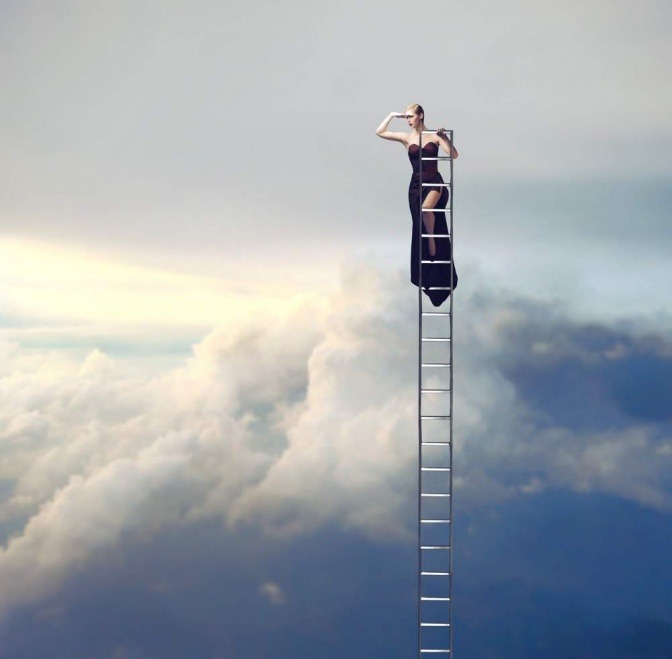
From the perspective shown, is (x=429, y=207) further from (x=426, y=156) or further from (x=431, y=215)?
(x=426, y=156)

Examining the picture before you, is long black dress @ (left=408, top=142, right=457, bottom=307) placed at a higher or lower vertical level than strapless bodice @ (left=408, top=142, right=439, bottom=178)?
lower

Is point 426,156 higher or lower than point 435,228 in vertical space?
higher

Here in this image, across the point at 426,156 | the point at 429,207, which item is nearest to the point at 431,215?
the point at 429,207

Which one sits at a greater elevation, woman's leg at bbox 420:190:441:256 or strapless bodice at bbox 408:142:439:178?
strapless bodice at bbox 408:142:439:178

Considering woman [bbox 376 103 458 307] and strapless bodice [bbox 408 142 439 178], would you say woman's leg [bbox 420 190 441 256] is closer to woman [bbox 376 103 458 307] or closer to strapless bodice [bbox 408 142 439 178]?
woman [bbox 376 103 458 307]

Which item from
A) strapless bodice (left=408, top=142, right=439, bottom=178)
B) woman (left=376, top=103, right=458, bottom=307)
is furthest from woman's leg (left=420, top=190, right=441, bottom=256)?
strapless bodice (left=408, top=142, right=439, bottom=178)

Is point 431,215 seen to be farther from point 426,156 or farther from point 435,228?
point 426,156

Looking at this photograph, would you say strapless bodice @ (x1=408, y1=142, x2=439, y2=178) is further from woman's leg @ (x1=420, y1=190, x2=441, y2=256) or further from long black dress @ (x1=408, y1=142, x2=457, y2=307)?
woman's leg @ (x1=420, y1=190, x2=441, y2=256)

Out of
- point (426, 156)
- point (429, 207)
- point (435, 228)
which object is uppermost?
point (426, 156)

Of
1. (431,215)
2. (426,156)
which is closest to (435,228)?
(431,215)

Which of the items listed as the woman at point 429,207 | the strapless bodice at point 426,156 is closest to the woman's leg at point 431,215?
the woman at point 429,207

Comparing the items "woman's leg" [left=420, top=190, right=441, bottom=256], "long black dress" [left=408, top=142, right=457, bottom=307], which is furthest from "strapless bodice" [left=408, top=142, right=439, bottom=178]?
"woman's leg" [left=420, top=190, right=441, bottom=256]

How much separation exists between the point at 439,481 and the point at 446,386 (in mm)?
891

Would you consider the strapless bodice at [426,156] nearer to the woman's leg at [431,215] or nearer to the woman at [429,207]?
the woman at [429,207]
